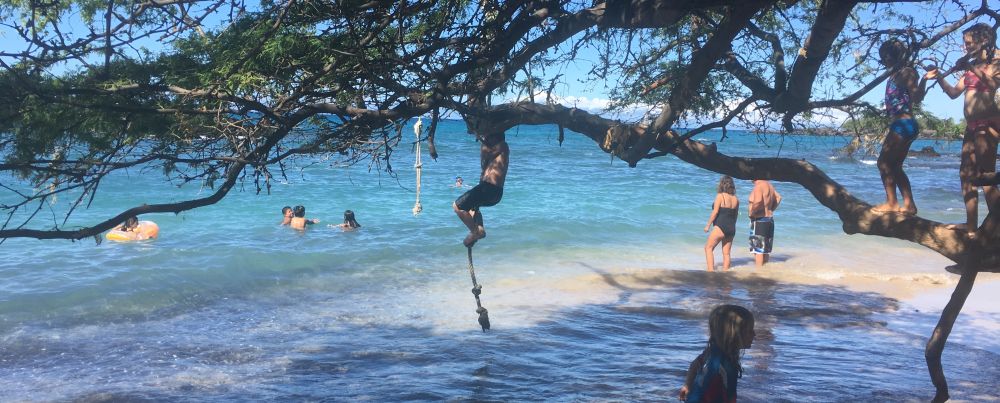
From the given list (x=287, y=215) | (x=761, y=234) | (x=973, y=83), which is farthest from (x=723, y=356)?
(x=287, y=215)

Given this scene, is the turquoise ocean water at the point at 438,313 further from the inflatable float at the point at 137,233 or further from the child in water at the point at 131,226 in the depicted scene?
the child in water at the point at 131,226

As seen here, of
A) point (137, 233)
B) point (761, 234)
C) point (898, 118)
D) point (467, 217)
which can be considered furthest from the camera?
point (137, 233)

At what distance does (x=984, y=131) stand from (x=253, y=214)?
18595 mm

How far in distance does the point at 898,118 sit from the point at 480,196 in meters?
3.01

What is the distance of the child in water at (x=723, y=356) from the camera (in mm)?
4496

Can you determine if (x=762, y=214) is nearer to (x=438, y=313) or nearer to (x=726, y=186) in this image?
(x=726, y=186)

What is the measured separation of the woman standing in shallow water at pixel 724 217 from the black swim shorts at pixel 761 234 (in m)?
0.36

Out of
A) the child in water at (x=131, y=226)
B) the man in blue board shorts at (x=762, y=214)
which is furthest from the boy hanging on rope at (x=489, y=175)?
the child in water at (x=131, y=226)

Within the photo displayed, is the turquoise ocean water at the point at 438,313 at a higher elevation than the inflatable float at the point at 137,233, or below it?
below

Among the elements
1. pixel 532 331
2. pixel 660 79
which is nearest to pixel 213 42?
pixel 660 79

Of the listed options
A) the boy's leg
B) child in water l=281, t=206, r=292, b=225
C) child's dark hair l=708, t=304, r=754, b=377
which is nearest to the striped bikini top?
child's dark hair l=708, t=304, r=754, b=377

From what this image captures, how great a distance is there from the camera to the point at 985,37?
15.9ft

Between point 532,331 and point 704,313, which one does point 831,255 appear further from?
point 532,331

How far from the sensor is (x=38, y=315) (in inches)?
440
